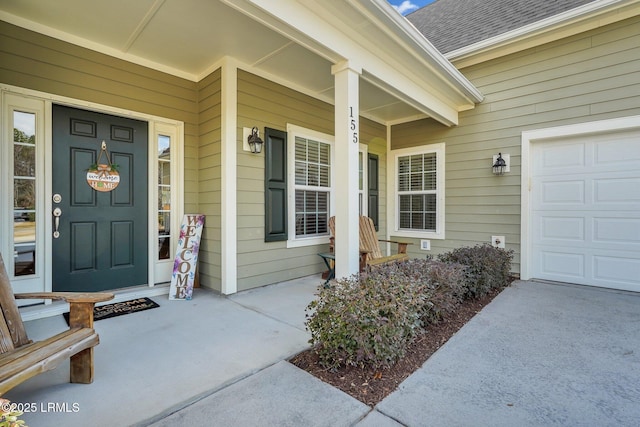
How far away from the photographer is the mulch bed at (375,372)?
177cm

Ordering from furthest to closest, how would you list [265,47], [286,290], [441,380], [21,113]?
[286,290] → [265,47] → [21,113] → [441,380]

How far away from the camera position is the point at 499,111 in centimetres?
455

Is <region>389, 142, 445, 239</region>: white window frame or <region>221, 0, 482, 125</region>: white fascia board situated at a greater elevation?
<region>221, 0, 482, 125</region>: white fascia board

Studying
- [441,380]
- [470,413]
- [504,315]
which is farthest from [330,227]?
[470,413]

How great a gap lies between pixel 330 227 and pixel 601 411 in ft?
10.6

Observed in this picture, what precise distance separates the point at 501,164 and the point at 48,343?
5.05 meters

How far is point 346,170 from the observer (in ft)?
9.71

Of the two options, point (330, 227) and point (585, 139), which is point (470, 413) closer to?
point (330, 227)

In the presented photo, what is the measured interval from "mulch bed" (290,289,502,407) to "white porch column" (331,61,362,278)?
0.91m

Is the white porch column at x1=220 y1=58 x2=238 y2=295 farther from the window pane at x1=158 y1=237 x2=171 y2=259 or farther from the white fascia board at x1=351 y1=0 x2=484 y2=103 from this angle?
the white fascia board at x1=351 y1=0 x2=484 y2=103

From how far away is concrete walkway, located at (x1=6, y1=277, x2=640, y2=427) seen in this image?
1.55 m

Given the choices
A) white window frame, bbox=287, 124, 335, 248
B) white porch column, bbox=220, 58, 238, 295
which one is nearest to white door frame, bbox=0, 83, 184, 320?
white porch column, bbox=220, 58, 238, 295

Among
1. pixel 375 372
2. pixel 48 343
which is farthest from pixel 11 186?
pixel 375 372

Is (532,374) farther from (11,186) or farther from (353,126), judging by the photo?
(11,186)
